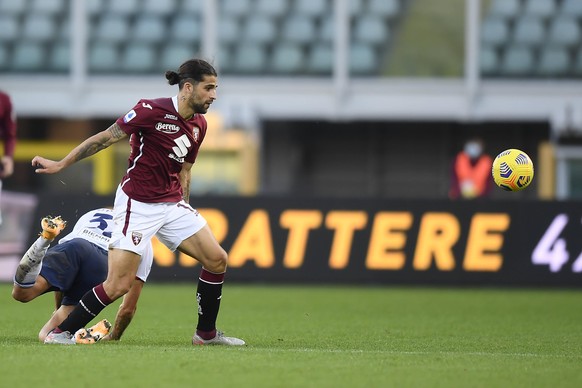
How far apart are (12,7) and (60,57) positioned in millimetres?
1343

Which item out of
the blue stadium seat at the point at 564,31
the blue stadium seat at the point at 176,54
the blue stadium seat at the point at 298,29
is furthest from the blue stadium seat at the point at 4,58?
the blue stadium seat at the point at 564,31

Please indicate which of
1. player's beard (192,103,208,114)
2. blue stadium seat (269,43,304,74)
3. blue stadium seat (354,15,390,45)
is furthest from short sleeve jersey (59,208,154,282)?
blue stadium seat (354,15,390,45)

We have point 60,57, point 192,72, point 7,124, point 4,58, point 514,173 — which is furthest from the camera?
point 4,58

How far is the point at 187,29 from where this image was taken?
22484mm

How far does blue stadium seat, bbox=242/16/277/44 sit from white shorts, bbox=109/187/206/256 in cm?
1386

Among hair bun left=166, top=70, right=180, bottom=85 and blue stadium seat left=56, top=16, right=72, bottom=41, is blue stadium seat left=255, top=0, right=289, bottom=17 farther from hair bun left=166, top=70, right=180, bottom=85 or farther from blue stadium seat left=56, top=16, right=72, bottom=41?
hair bun left=166, top=70, right=180, bottom=85

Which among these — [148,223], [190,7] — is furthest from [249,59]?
[148,223]

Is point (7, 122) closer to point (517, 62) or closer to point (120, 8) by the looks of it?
point (120, 8)

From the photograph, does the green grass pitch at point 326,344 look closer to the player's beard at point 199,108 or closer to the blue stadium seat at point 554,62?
the player's beard at point 199,108

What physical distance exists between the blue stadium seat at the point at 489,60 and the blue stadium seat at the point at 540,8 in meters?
0.96

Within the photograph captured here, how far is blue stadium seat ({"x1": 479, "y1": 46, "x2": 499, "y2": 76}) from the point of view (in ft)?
72.6

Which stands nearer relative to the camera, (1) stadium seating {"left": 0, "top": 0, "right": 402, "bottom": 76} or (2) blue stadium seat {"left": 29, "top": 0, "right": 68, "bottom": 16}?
(1) stadium seating {"left": 0, "top": 0, "right": 402, "bottom": 76}

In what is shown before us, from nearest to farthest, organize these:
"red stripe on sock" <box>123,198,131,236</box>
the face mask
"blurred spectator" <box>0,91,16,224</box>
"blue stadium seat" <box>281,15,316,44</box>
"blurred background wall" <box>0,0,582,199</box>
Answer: "red stripe on sock" <box>123,198,131,236</box>
"blurred spectator" <box>0,91,16,224</box>
the face mask
"blurred background wall" <box>0,0,582,199</box>
"blue stadium seat" <box>281,15,316,44</box>

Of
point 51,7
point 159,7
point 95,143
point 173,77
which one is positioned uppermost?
point 173,77
